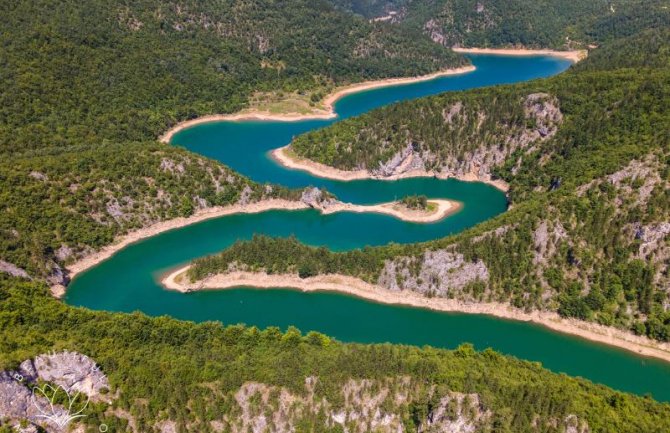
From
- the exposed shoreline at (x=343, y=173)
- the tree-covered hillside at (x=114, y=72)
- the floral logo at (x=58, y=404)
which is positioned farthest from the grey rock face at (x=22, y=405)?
the exposed shoreline at (x=343, y=173)

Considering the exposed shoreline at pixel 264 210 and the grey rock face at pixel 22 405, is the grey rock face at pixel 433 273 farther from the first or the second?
the grey rock face at pixel 22 405

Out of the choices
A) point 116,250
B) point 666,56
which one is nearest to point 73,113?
point 116,250

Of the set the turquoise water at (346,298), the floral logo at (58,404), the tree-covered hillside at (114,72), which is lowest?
the floral logo at (58,404)

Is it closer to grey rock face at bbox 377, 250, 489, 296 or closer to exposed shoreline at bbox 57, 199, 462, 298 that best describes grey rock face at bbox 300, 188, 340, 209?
Answer: exposed shoreline at bbox 57, 199, 462, 298

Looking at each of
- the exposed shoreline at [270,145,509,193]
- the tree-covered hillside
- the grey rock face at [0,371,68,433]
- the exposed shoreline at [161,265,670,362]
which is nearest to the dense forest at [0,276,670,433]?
the grey rock face at [0,371,68,433]

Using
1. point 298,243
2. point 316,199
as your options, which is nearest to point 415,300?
point 298,243

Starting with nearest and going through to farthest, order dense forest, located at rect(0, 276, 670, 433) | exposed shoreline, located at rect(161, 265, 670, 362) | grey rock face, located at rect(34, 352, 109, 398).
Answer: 1. dense forest, located at rect(0, 276, 670, 433)
2. grey rock face, located at rect(34, 352, 109, 398)
3. exposed shoreline, located at rect(161, 265, 670, 362)
